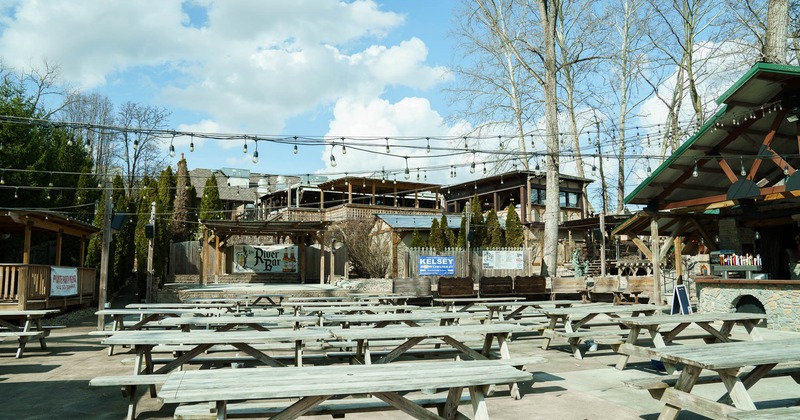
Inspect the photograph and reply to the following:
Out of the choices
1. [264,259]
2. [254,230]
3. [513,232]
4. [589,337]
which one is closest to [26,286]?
[254,230]

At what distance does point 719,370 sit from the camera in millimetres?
4758

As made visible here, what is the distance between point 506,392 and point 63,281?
15135mm

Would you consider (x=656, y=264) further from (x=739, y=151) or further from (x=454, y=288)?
(x=454, y=288)

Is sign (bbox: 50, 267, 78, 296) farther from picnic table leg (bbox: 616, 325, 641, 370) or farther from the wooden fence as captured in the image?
picnic table leg (bbox: 616, 325, 641, 370)

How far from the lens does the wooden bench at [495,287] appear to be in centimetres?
1827

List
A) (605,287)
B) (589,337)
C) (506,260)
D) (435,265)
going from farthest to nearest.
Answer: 1. (506,260)
2. (435,265)
3. (605,287)
4. (589,337)

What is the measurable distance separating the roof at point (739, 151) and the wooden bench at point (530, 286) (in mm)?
4636

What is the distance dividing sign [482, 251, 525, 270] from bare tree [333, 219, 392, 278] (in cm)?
664

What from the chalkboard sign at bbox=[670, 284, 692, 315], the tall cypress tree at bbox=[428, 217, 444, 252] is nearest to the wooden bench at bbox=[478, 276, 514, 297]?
the chalkboard sign at bbox=[670, 284, 692, 315]

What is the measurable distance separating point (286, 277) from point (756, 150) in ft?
72.4

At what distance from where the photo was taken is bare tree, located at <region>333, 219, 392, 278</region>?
95.4ft

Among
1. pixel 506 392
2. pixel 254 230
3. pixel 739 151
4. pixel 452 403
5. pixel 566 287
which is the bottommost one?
pixel 506 392

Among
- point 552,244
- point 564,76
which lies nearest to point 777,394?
point 552,244

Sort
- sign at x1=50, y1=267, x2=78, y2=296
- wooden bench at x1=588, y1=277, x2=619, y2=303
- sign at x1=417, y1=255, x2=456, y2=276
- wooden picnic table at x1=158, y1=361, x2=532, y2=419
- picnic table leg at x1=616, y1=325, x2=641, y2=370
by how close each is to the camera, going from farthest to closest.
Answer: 1. sign at x1=417, y1=255, x2=456, y2=276
2. wooden bench at x1=588, y1=277, x2=619, y2=303
3. sign at x1=50, y1=267, x2=78, y2=296
4. picnic table leg at x1=616, y1=325, x2=641, y2=370
5. wooden picnic table at x1=158, y1=361, x2=532, y2=419
